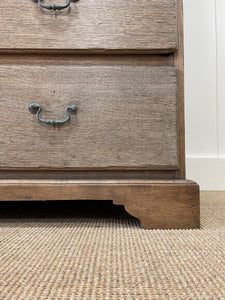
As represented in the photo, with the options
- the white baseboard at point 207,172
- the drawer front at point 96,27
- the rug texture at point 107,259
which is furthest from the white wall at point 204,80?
the drawer front at point 96,27

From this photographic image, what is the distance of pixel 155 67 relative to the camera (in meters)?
0.63

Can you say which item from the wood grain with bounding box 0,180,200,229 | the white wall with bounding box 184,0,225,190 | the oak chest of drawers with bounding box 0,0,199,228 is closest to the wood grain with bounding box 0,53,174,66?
the oak chest of drawers with bounding box 0,0,199,228

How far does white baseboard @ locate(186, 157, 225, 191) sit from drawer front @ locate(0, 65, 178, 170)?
24.7 inches

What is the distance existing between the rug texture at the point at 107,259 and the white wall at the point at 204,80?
0.55 m

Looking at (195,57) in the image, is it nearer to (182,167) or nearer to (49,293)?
(182,167)

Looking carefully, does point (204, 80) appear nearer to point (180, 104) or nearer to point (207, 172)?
point (207, 172)

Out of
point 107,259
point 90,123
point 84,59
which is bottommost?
point 107,259

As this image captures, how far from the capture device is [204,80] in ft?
4.08

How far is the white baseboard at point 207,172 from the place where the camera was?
122 cm

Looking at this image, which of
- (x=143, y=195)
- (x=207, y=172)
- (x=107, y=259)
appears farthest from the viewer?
(x=207, y=172)

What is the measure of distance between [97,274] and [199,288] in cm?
12

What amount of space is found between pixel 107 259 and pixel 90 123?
11.1 inches

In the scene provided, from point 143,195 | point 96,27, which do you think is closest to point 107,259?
point 143,195

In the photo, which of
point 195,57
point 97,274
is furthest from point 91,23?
point 195,57
